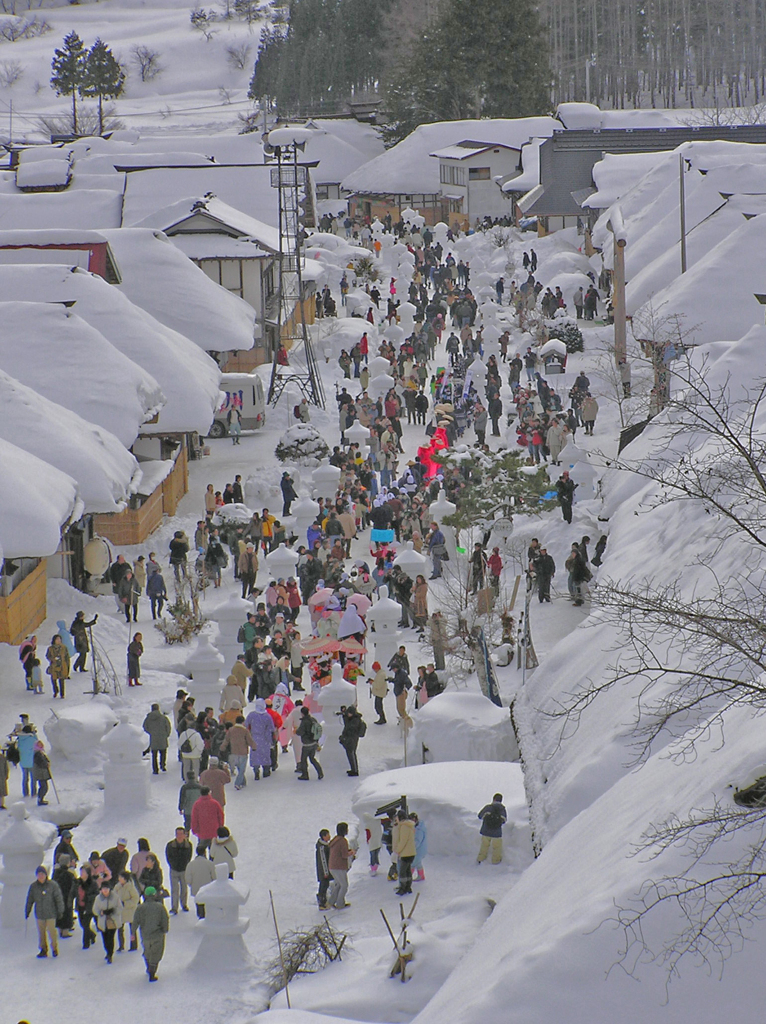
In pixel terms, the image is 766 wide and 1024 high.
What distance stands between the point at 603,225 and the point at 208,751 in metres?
31.8

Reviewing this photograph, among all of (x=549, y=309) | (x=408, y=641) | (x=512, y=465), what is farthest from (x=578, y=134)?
(x=408, y=641)

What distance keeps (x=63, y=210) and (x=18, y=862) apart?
110 feet

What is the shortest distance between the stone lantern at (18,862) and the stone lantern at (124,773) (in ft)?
6.40

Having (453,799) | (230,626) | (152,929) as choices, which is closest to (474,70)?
(230,626)

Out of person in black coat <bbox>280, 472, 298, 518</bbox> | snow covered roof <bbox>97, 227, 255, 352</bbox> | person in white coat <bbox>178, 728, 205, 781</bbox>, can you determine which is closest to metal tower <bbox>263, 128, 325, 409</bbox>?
snow covered roof <bbox>97, 227, 255, 352</bbox>

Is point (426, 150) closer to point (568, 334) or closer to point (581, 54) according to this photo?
point (568, 334)

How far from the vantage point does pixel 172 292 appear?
115 ft

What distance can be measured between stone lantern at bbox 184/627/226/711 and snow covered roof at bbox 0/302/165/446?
785 cm

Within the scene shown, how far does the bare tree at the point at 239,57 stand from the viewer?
14912 cm

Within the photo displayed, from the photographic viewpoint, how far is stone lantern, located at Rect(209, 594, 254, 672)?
66.3ft

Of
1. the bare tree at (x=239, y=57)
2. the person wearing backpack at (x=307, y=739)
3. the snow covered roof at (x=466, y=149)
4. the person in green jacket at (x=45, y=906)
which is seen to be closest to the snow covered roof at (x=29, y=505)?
the person wearing backpack at (x=307, y=739)

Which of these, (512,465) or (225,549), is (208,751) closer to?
(225,549)

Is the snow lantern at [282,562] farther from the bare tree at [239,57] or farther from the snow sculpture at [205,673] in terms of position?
the bare tree at [239,57]

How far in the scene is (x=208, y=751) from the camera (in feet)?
54.9
